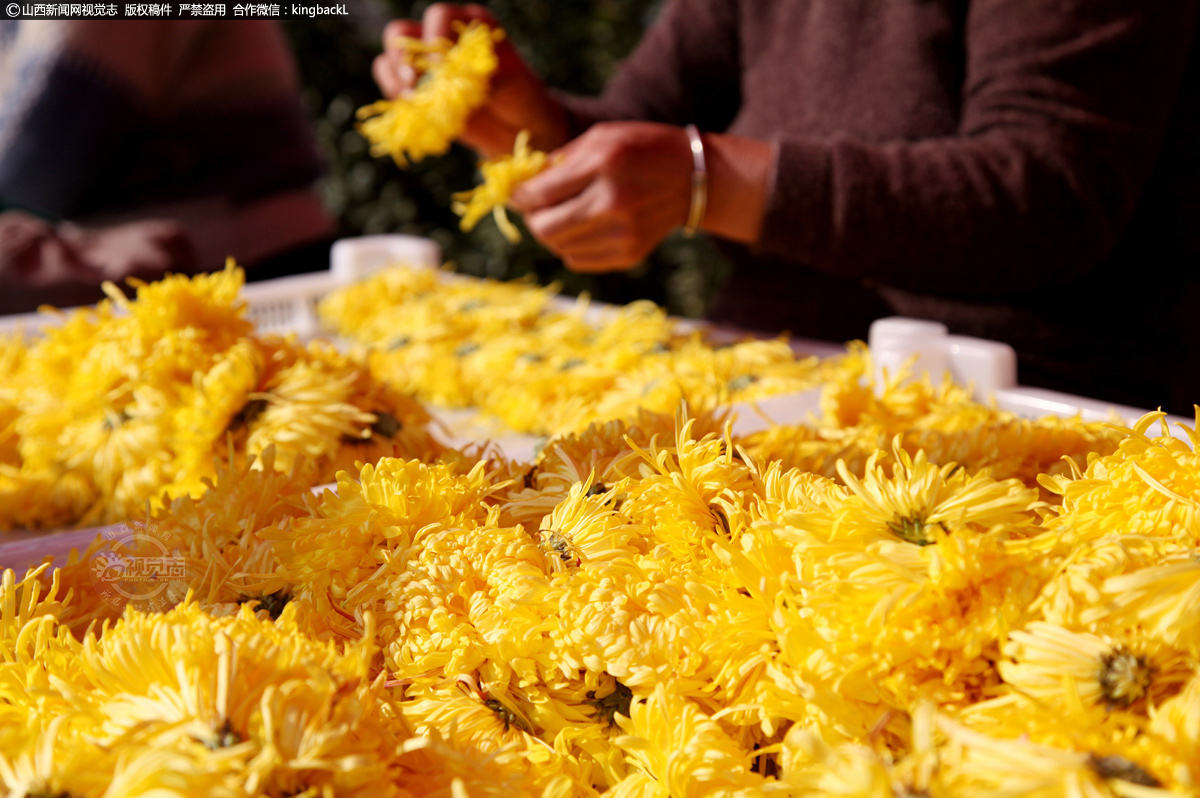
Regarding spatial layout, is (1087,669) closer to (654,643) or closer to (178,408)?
(654,643)

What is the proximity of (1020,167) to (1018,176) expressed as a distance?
0.03ft

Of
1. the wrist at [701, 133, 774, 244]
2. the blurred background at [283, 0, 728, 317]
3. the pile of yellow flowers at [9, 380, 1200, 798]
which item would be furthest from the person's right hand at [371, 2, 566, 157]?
the blurred background at [283, 0, 728, 317]

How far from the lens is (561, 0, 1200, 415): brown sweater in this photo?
108 centimetres

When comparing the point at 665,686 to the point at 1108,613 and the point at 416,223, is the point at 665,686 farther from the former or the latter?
the point at 416,223

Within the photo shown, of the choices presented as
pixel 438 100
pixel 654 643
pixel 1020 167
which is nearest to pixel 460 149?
pixel 438 100

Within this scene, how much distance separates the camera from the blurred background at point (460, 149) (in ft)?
12.1

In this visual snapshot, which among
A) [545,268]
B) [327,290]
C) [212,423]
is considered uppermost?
[212,423]

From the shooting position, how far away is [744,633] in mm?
394

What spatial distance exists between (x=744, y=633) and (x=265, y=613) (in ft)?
0.68

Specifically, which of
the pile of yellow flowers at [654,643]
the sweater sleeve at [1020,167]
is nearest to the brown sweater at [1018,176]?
the sweater sleeve at [1020,167]

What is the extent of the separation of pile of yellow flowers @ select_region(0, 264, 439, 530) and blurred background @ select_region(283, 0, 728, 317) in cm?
290

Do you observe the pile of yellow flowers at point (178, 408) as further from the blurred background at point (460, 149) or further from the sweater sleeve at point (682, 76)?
the blurred background at point (460, 149)

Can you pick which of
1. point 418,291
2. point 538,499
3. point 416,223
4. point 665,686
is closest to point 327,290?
point 418,291

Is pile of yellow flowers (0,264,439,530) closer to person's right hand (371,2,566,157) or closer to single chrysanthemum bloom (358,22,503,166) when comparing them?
single chrysanthemum bloom (358,22,503,166)
